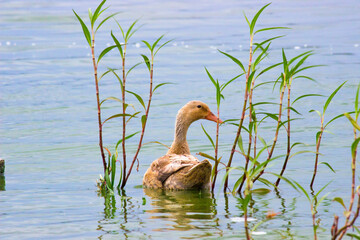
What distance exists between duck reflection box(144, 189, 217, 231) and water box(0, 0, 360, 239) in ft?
0.05

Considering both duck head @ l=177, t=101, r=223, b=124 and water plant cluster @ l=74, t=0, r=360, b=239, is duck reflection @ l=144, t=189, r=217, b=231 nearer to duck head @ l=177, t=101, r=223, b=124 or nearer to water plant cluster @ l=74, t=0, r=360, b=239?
water plant cluster @ l=74, t=0, r=360, b=239

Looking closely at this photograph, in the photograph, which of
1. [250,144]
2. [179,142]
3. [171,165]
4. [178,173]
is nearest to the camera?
[250,144]

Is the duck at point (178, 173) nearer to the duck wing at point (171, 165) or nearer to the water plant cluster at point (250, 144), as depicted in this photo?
the duck wing at point (171, 165)

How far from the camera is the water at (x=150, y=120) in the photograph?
6820 mm

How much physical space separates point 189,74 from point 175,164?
9.39 m

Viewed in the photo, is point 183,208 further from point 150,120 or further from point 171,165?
point 150,120

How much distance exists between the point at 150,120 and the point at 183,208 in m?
5.57

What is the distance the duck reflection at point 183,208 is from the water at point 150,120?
0.05 feet

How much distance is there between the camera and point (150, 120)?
42.5 ft

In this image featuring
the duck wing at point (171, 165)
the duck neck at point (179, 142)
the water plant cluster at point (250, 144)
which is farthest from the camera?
the duck neck at point (179, 142)

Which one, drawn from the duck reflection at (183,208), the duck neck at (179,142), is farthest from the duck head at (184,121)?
the duck reflection at (183,208)

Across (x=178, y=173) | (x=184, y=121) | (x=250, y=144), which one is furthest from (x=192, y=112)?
(x=250, y=144)

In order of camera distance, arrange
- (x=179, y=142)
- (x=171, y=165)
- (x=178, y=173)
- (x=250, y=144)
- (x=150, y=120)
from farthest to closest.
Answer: (x=150, y=120), (x=179, y=142), (x=171, y=165), (x=178, y=173), (x=250, y=144)

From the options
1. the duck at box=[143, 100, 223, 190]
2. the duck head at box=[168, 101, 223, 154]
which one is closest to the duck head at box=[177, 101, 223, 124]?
the duck head at box=[168, 101, 223, 154]
